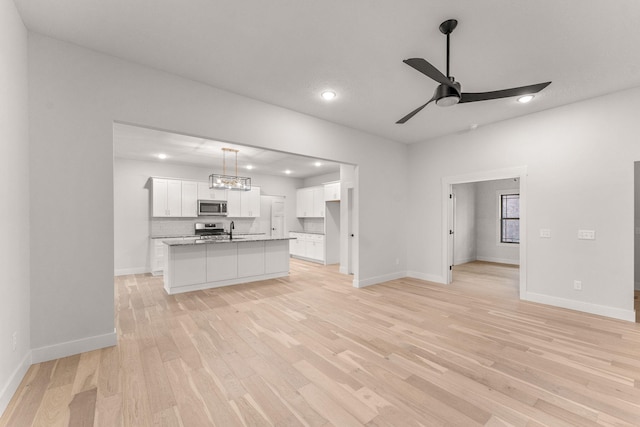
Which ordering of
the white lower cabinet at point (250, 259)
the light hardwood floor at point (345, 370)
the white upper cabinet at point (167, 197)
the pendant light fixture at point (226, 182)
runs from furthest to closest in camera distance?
1. the white upper cabinet at point (167, 197)
2. the pendant light fixture at point (226, 182)
3. the white lower cabinet at point (250, 259)
4. the light hardwood floor at point (345, 370)

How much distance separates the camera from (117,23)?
7.83 ft

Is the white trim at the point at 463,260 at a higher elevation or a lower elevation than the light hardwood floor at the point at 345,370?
lower

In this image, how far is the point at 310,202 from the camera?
29.6ft

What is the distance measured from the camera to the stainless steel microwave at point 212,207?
24.8 feet

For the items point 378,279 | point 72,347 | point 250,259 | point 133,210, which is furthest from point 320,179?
point 72,347

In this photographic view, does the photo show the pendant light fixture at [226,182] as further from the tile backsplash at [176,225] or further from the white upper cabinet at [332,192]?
the white upper cabinet at [332,192]

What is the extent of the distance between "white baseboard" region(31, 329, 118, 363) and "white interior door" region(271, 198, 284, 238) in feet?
21.9

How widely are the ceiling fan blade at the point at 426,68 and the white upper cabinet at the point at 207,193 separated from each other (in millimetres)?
6678

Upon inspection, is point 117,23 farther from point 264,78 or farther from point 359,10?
point 359,10

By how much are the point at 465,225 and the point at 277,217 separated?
20.2ft

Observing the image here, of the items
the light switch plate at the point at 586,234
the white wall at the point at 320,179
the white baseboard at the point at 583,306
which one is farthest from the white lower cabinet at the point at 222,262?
the light switch plate at the point at 586,234

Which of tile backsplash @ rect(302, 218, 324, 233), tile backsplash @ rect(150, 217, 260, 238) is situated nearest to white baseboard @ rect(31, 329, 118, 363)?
tile backsplash @ rect(150, 217, 260, 238)

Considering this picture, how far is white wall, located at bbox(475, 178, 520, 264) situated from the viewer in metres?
8.04

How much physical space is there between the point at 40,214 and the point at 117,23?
1.87 metres
